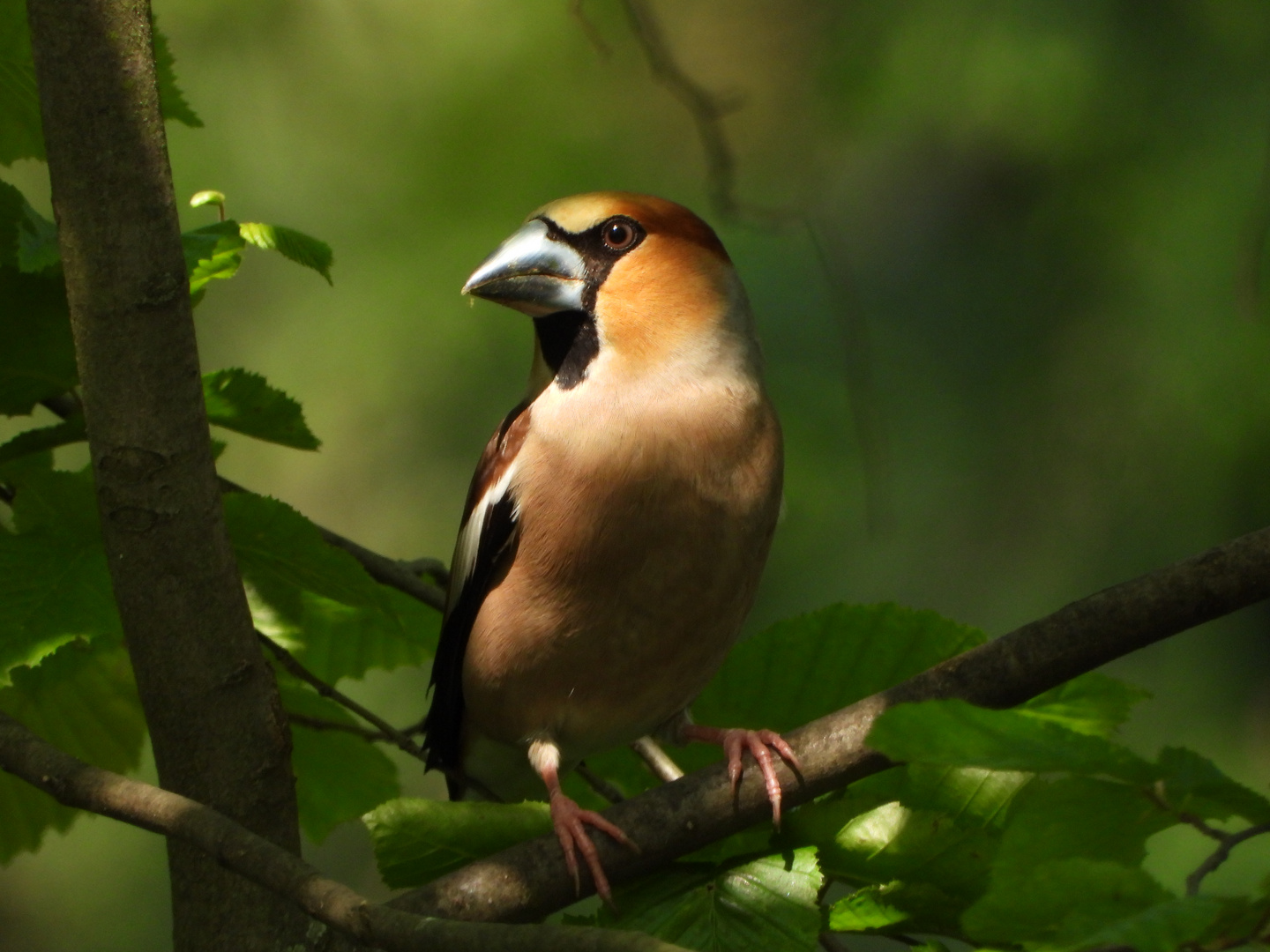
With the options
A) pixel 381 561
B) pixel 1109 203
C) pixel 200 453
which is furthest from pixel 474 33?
pixel 200 453

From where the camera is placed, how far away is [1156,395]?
491 cm

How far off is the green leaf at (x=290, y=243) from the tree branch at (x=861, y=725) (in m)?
0.91

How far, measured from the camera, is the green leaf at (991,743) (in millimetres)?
1045

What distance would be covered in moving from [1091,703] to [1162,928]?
3.54 feet

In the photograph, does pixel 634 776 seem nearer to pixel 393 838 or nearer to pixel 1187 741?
pixel 393 838

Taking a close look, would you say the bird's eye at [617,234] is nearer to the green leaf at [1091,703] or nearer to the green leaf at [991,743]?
the green leaf at [1091,703]

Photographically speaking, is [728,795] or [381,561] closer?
[728,795]

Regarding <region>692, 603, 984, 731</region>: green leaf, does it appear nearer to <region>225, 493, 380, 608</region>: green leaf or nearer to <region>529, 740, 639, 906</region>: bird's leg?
<region>529, 740, 639, 906</region>: bird's leg

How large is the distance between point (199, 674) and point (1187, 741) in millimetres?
4287

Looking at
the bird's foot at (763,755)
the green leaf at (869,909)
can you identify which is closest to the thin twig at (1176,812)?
the green leaf at (869,909)

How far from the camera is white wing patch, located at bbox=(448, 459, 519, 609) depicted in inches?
101

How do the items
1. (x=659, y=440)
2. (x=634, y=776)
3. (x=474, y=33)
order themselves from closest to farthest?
(x=659, y=440) < (x=634, y=776) < (x=474, y=33)

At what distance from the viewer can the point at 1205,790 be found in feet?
3.58

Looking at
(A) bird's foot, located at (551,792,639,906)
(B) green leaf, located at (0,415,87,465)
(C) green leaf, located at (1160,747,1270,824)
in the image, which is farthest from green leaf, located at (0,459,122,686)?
(C) green leaf, located at (1160,747,1270,824)
